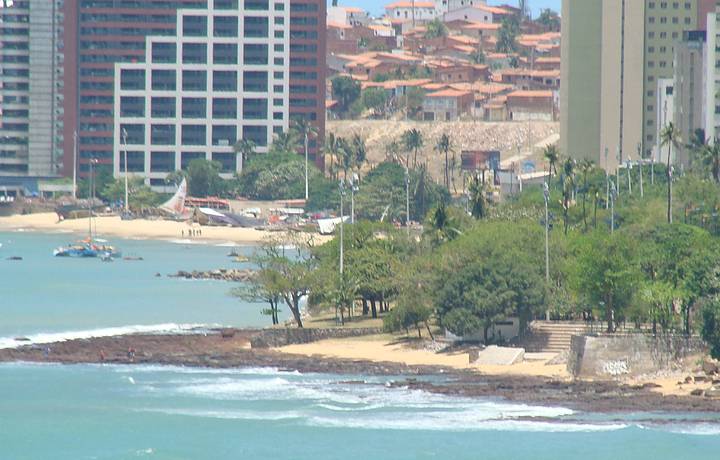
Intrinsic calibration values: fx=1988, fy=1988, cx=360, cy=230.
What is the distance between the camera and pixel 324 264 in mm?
117938

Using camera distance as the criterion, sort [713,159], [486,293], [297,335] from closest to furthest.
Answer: [486,293], [297,335], [713,159]

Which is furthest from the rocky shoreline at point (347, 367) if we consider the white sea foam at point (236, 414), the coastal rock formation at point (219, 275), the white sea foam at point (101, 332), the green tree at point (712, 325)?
the coastal rock formation at point (219, 275)

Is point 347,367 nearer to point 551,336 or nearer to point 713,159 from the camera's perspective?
point 551,336

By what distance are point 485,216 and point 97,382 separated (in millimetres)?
49270

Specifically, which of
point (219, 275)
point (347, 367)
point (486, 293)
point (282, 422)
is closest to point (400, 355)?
point (347, 367)

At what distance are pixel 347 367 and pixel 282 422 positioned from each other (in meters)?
14.0

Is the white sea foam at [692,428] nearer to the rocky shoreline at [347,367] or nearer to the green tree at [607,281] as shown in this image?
the rocky shoreline at [347,367]

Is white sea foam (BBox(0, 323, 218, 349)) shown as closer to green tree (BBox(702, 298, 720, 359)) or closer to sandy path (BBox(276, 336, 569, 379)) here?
sandy path (BBox(276, 336, 569, 379))

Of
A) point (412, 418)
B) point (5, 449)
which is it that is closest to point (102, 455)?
point (5, 449)

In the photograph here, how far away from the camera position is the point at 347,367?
98688 millimetres

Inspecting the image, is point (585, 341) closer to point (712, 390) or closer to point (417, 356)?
point (712, 390)

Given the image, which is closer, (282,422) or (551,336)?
(282,422)

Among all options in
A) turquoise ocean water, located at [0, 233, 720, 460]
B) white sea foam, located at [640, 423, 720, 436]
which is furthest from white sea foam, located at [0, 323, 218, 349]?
white sea foam, located at [640, 423, 720, 436]

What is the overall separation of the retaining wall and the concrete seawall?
69.6 feet
